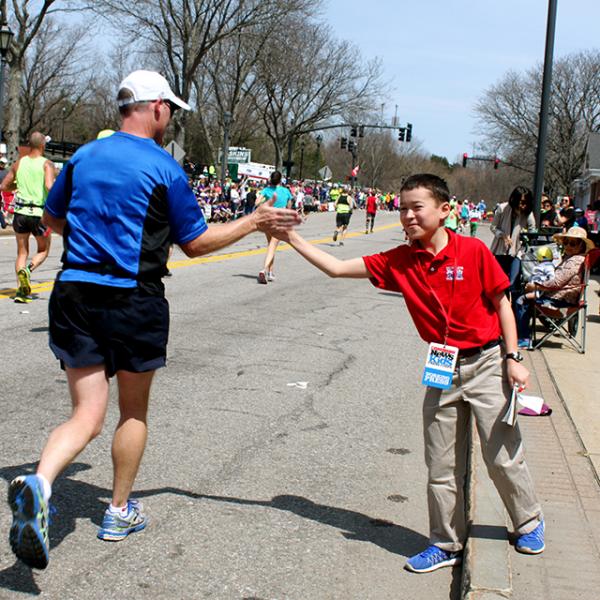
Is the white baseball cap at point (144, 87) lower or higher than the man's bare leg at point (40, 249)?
higher

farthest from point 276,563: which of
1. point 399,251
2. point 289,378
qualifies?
point 289,378

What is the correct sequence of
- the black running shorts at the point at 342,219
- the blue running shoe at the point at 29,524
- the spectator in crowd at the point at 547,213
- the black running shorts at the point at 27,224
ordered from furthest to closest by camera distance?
1. the black running shorts at the point at 342,219
2. the spectator in crowd at the point at 547,213
3. the black running shorts at the point at 27,224
4. the blue running shoe at the point at 29,524

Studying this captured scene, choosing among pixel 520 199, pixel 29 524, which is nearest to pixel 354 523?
pixel 29 524

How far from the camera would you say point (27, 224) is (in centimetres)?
1061

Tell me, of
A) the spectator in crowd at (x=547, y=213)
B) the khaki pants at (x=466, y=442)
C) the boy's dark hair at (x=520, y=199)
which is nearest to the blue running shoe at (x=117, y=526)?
the khaki pants at (x=466, y=442)

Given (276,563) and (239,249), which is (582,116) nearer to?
(239,249)

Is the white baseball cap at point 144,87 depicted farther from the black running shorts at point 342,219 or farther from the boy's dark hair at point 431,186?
the black running shorts at point 342,219

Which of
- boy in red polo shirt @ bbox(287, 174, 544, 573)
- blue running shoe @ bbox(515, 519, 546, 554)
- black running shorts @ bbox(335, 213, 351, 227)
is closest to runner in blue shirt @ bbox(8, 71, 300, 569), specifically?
boy in red polo shirt @ bbox(287, 174, 544, 573)

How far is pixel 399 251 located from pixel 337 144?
11846cm

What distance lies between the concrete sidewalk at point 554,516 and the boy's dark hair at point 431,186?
159 cm

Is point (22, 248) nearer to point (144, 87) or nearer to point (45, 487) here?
point (144, 87)

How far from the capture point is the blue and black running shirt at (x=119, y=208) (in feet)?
12.5

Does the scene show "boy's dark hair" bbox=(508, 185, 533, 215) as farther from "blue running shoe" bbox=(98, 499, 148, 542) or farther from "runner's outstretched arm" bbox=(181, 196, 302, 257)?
"blue running shoe" bbox=(98, 499, 148, 542)

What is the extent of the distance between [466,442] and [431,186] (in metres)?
1.16
